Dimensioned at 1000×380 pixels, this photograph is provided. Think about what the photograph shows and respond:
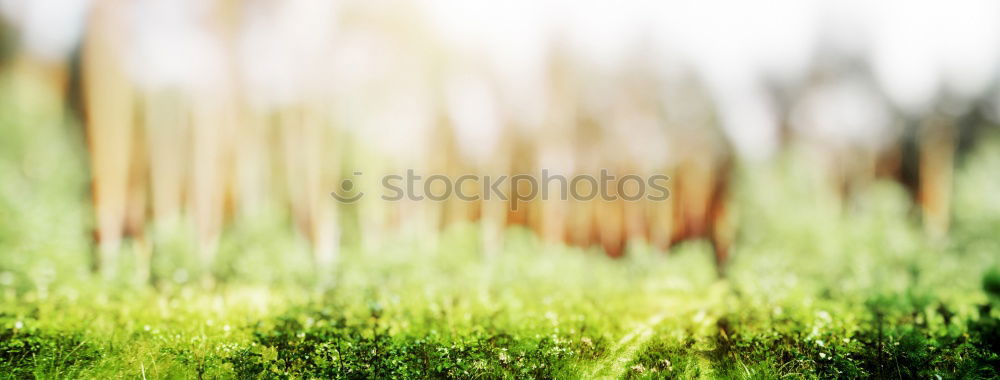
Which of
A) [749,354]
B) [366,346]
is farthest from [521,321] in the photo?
[749,354]

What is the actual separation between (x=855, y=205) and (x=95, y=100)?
2517 cm

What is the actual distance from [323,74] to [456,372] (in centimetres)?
1420

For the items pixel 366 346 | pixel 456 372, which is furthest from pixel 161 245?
pixel 456 372

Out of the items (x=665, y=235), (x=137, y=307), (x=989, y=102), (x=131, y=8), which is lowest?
(x=665, y=235)

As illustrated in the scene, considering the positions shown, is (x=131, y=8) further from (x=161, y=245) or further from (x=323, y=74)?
(x=161, y=245)

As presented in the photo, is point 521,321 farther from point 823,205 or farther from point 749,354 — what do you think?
point 823,205

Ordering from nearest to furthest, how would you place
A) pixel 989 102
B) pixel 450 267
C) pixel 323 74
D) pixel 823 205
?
pixel 450 267
pixel 823 205
pixel 323 74
pixel 989 102

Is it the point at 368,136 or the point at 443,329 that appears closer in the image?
the point at 443,329

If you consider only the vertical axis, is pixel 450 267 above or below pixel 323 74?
below

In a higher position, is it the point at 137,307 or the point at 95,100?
the point at 95,100

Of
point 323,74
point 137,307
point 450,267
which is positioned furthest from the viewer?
point 323,74

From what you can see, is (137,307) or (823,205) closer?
(137,307)

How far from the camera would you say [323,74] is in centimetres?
1666

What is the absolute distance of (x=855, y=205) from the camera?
60.7ft
